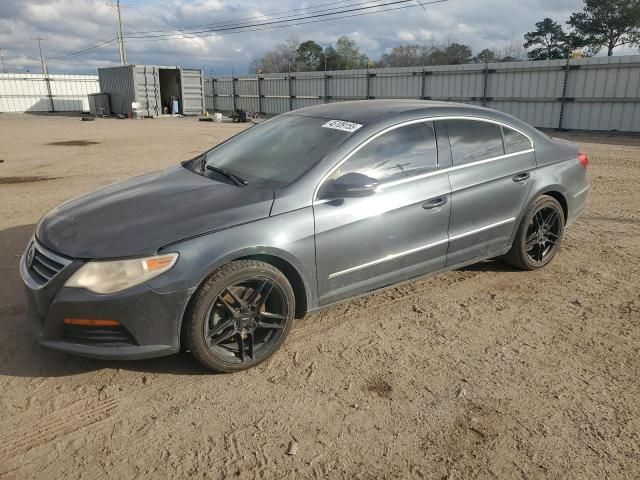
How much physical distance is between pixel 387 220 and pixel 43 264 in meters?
2.21

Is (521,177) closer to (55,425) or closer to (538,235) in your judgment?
(538,235)

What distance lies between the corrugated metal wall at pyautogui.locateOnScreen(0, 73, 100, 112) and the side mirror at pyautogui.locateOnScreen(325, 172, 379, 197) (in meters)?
42.9

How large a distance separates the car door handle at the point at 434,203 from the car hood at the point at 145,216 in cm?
121

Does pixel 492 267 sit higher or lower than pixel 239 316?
lower

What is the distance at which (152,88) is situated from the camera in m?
31.9

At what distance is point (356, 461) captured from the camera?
243cm

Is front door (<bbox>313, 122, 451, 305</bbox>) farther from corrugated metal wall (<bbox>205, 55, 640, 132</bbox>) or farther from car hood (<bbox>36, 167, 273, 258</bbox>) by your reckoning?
corrugated metal wall (<bbox>205, 55, 640, 132</bbox>)

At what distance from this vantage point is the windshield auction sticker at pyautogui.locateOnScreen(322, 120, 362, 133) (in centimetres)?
366

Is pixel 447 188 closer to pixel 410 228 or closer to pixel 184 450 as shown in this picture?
pixel 410 228

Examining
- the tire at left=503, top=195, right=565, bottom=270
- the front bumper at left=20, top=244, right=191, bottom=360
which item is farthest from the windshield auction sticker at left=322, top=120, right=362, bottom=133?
the tire at left=503, top=195, right=565, bottom=270

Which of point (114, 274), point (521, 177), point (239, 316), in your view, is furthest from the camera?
point (521, 177)

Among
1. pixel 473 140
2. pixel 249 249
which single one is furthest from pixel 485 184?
pixel 249 249

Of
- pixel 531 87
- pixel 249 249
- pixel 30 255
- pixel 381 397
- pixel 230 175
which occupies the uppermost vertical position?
pixel 531 87

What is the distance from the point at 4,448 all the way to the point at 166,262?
119cm
